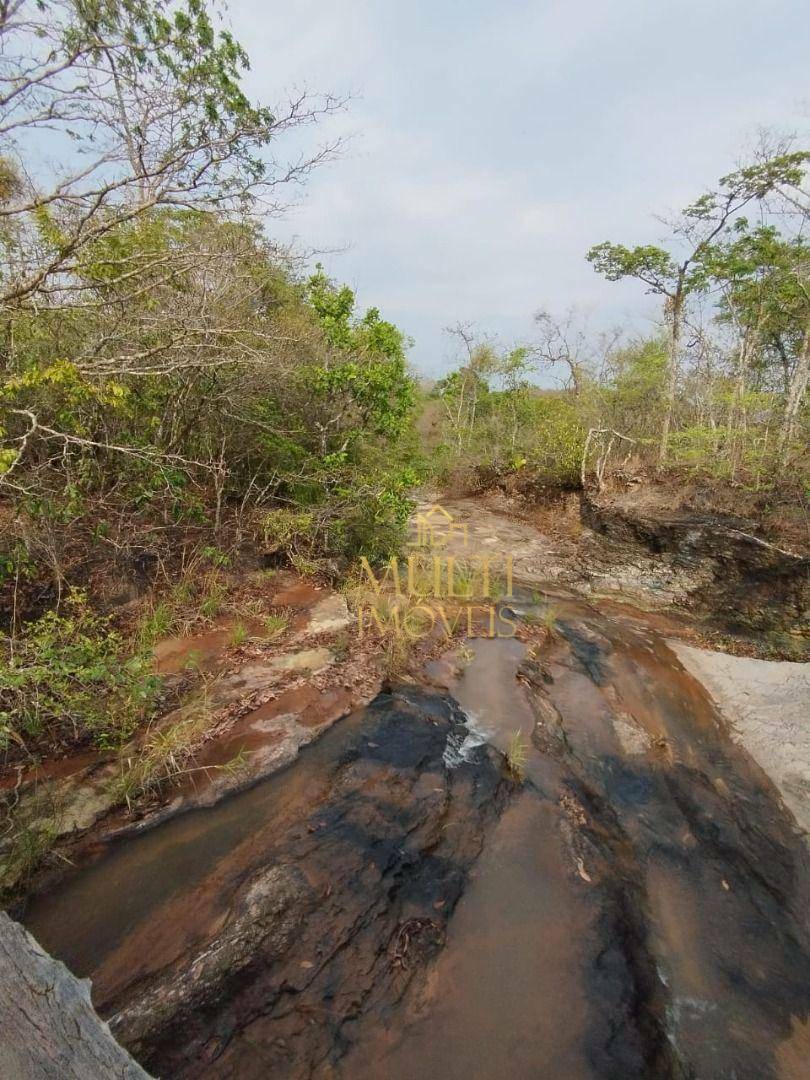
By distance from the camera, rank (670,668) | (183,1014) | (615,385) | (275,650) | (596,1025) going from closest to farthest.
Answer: (183,1014), (596,1025), (275,650), (670,668), (615,385)

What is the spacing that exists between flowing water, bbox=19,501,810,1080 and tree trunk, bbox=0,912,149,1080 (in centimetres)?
131

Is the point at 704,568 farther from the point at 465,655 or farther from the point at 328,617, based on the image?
the point at 328,617

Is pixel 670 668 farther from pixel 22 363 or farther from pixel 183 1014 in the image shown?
pixel 22 363

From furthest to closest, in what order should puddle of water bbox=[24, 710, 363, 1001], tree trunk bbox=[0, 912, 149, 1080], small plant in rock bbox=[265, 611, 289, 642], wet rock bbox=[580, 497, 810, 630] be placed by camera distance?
wet rock bbox=[580, 497, 810, 630] → small plant in rock bbox=[265, 611, 289, 642] → puddle of water bbox=[24, 710, 363, 1001] → tree trunk bbox=[0, 912, 149, 1080]

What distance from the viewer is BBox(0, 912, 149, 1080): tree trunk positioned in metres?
1.25

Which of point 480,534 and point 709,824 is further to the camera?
point 480,534

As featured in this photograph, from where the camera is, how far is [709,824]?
4219mm

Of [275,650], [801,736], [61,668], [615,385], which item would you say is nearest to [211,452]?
[275,650]

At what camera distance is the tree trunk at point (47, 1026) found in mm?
1253

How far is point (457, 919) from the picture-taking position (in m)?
3.20

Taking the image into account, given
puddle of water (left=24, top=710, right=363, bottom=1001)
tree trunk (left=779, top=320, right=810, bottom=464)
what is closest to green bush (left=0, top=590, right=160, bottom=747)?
puddle of water (left=24, top=710, right=363, bottom=1001)

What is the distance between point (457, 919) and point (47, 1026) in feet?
8.49

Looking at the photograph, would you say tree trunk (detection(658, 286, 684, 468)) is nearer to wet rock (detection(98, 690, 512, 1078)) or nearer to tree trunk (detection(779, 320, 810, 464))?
tree trunk (detection(779, 320, 810, 464))

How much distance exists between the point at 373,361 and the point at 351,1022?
728cm
